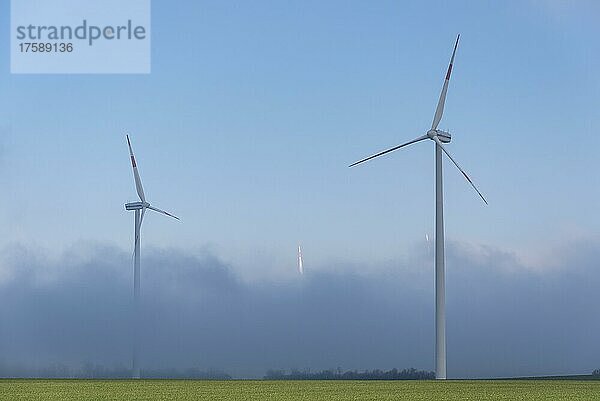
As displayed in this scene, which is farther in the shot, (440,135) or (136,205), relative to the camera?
(136,205)

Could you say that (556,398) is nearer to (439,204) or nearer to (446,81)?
(439,204)

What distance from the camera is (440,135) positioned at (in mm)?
77375

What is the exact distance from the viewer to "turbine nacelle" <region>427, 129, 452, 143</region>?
7694 centimetres

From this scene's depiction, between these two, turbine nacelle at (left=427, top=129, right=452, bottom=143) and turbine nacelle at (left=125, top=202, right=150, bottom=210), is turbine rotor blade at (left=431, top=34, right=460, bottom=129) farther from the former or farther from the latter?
turbine nacelle at (left=125, top=202, right=150, bottom=210)

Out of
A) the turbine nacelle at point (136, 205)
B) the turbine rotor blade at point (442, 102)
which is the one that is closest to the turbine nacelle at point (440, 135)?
the turbine rotor blade at point (442, 102)

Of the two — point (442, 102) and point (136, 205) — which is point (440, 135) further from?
point (136, 205)

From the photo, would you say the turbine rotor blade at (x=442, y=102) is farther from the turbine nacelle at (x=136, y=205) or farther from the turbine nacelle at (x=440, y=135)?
the turbine nacelle at (x=136, y=205)

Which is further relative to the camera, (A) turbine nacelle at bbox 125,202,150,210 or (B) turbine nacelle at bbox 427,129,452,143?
(A) turbine nacelle at bbox 125,202,150,210

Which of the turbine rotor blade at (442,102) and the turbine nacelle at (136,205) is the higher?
the turbine rotor blade at (442,102)

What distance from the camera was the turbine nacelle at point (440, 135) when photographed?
252ft

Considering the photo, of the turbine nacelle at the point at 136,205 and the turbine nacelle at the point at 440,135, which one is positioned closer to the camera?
the turbine nacelle at the point at 440,135

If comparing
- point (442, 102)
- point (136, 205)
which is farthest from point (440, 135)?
point (136, 205)

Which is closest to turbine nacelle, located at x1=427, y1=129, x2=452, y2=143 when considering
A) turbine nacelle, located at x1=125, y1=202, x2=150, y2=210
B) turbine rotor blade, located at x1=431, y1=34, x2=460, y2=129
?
turbine rotor blade, located at x1=431, y1=34, x2=460, y2=129

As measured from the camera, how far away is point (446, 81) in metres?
77.0
